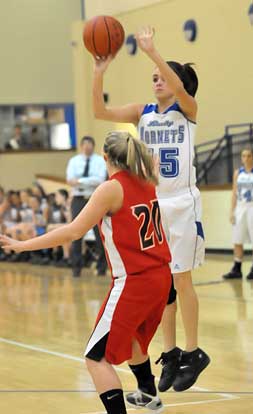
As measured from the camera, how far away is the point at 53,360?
6742 millimetres

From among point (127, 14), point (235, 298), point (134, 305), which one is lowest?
point (235, 298)

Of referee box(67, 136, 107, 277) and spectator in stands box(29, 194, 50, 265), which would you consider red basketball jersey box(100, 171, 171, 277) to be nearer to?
referee box(67, 136, 107, 277)

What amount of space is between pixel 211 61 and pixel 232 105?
952 mm

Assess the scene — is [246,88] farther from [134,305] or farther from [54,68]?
[134,305]

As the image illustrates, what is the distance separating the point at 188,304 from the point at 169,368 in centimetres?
39

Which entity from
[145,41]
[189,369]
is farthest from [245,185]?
[145,41]

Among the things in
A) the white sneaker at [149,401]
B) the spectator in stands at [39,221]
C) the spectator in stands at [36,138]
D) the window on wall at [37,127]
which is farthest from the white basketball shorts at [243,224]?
the spectator in stands at [36,138]

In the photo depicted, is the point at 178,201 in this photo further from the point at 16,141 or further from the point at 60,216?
the point at 16,141

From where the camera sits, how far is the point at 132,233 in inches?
174

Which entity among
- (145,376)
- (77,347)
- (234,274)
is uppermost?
(145,376)

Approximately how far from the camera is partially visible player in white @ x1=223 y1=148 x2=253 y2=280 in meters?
11.8

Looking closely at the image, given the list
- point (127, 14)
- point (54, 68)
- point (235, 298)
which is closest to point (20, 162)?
point (54, 68)

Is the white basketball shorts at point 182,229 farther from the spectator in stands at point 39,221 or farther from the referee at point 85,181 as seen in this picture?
the spectator in stands at point 39,221

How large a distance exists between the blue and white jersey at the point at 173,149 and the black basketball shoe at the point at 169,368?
94cm
